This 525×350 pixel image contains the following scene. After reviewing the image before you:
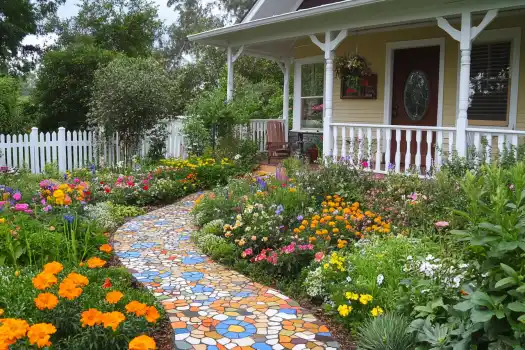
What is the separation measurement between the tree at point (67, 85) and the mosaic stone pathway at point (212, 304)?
972 centimetres

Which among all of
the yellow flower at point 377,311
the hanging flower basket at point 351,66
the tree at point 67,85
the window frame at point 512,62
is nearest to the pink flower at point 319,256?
the yellow flower at point 377,311

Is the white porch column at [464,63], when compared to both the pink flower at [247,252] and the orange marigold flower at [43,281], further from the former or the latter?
the orange marigold flower at [43,281]

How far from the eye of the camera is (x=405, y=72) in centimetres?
1008

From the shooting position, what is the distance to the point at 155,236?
21.8 ft

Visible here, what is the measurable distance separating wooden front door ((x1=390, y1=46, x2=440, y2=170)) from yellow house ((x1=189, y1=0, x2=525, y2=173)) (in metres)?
0.02

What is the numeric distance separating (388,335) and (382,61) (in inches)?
311

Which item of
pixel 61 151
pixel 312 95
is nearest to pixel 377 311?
pixel 312 95

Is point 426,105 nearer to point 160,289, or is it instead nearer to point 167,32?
point 160,289

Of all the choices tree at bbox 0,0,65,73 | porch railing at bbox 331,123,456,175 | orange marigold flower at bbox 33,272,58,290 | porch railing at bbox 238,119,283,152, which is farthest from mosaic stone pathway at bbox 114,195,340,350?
tree at bbox 0,0,65,73

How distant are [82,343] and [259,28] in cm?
885

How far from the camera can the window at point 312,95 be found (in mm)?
11852

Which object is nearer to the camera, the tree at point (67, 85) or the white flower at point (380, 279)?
the white flower at point (380, 279)

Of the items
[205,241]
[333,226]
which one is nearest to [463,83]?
[333,226]

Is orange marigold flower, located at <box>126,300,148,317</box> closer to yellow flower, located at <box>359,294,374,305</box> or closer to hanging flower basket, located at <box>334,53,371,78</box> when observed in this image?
yellow flower, located at <box>359,294,374,305</box>
